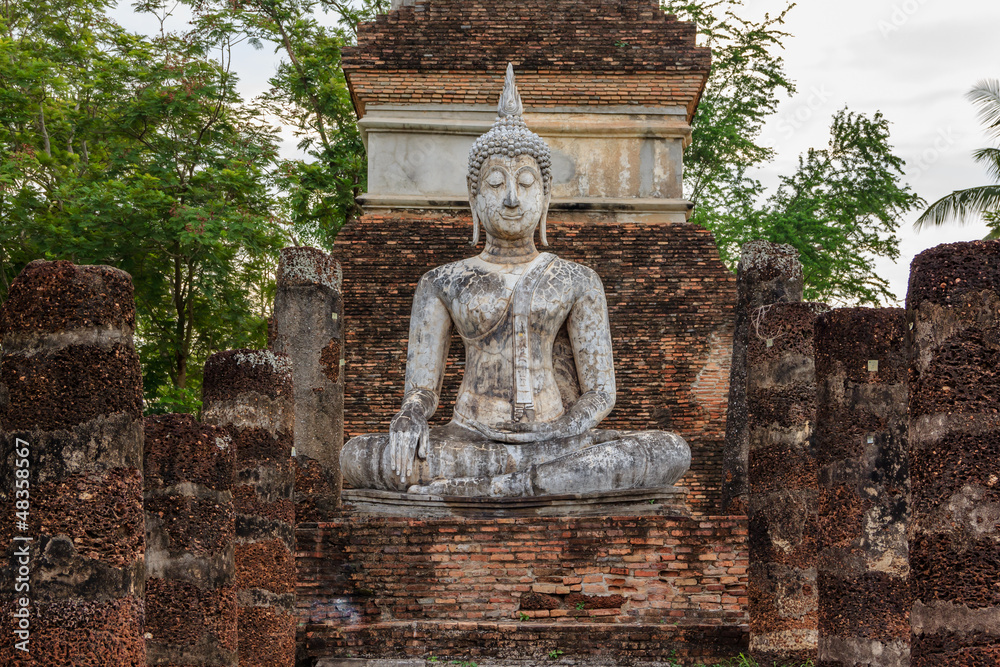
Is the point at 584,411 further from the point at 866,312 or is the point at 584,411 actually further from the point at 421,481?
the point at 866,312

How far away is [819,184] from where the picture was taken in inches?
824

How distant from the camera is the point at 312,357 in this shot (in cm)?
1205

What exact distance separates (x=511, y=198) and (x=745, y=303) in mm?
2789

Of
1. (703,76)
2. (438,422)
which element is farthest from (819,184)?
(438,422)

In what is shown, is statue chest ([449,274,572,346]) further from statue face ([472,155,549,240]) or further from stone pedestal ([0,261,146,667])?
stone pedestal ([0,261,146,667])

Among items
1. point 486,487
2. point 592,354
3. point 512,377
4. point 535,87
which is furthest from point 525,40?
point 486,487

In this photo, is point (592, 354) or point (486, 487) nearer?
point (486, 487)

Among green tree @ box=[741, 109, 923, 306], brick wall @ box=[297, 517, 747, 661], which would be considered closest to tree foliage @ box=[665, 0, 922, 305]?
green tree @ box=[741, 109, 923, 306]

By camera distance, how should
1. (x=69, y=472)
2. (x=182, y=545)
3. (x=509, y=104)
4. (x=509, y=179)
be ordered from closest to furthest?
(x=69, y=472)
(x=182, y=545)
(x=509, y=179)
(x=509, y=104)

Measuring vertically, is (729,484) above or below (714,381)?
below

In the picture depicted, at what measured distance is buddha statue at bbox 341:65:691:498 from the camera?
9.80m

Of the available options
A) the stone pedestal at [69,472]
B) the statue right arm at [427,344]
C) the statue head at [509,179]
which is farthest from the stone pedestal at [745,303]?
the stone pedestal at [69,472]

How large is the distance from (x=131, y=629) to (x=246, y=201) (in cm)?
1435

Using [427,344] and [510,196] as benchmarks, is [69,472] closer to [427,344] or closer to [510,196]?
[427,344]
